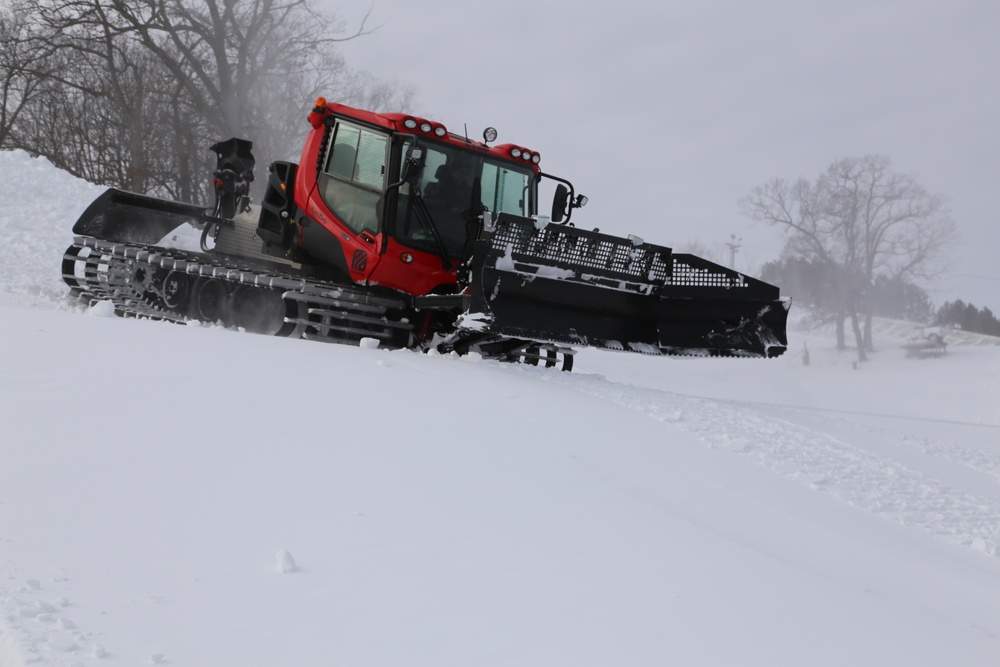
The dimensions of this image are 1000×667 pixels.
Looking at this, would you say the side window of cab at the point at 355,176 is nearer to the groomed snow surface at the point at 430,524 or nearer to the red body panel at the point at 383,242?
the red body panel at the point at 383,242

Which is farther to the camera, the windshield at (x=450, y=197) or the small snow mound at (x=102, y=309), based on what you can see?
the windshield at (x=450, y=197)

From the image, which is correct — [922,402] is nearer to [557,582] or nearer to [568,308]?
[568,308]

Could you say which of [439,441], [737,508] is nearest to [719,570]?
[737,508]

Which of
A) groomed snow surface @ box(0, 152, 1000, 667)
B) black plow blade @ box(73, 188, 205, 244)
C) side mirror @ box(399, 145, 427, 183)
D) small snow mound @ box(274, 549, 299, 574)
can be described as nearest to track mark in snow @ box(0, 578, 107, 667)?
groomed snow surface @ box(0, 152, 1000, 667)

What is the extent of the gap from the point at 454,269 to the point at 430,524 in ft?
18.4

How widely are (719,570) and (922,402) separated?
2041 centimetres

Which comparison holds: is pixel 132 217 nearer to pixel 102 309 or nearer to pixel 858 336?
pixel 102 309

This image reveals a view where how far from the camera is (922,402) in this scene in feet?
69.5

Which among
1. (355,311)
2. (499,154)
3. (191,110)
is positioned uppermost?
(191,110)

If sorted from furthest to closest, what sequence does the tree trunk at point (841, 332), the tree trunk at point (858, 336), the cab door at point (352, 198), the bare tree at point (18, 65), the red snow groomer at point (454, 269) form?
the tree trunk at point (841, 332) < the tree trunk at point (858, 336) < the bare tree at point (18, 65) < the cab door at point (352, 198) < the red snow groomer at point (454, 269)

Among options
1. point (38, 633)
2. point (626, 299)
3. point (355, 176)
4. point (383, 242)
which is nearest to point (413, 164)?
point (383, 242)

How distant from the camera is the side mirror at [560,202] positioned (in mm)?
8922

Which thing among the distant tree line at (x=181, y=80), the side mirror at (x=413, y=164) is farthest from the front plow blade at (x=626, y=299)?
the distant tree line at (x=181, y=80)

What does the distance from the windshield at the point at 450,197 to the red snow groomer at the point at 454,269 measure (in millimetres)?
12
